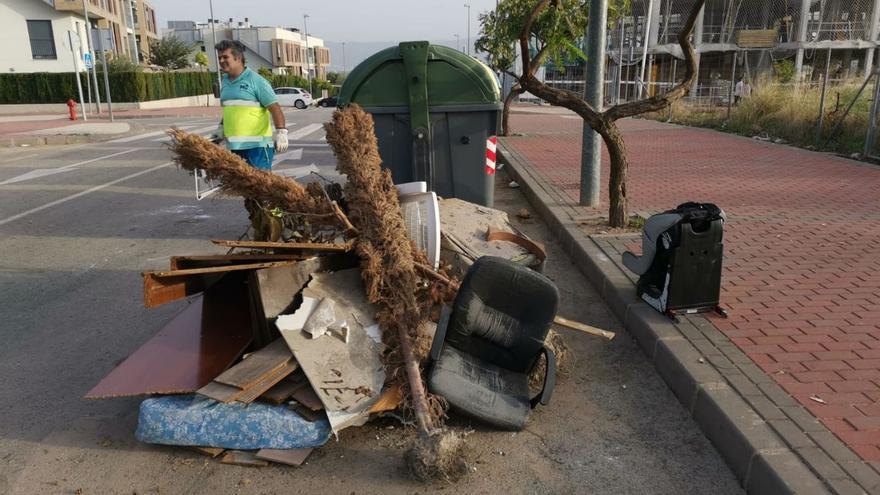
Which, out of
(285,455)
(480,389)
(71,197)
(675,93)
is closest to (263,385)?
(285,455)

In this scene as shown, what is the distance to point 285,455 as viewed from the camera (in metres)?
3.19

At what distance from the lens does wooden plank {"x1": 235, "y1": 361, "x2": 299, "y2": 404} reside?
3227mm

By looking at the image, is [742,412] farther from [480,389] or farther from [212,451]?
[212,451]

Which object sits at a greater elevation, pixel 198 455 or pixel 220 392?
pixel 220 392

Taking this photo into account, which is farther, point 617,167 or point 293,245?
point 617,167

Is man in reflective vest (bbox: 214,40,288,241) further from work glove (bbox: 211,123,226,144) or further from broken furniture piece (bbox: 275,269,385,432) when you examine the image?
broken furniture piece (bbox: 275,269,385,432)

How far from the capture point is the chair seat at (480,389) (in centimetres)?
340

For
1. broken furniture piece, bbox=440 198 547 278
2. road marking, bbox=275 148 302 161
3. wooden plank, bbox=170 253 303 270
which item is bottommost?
road marking, bbox=275 148 302 161

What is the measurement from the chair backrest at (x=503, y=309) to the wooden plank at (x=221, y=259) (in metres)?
1.09

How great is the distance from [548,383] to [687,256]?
1547mm

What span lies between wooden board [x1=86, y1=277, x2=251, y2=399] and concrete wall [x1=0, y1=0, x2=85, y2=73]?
40533mm

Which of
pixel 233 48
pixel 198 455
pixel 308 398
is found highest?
pixel 233 48

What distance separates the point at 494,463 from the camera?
10.5ft

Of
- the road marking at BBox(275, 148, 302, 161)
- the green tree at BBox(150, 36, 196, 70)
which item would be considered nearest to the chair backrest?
the road marking at BBox(275, 148, 302, 161)
